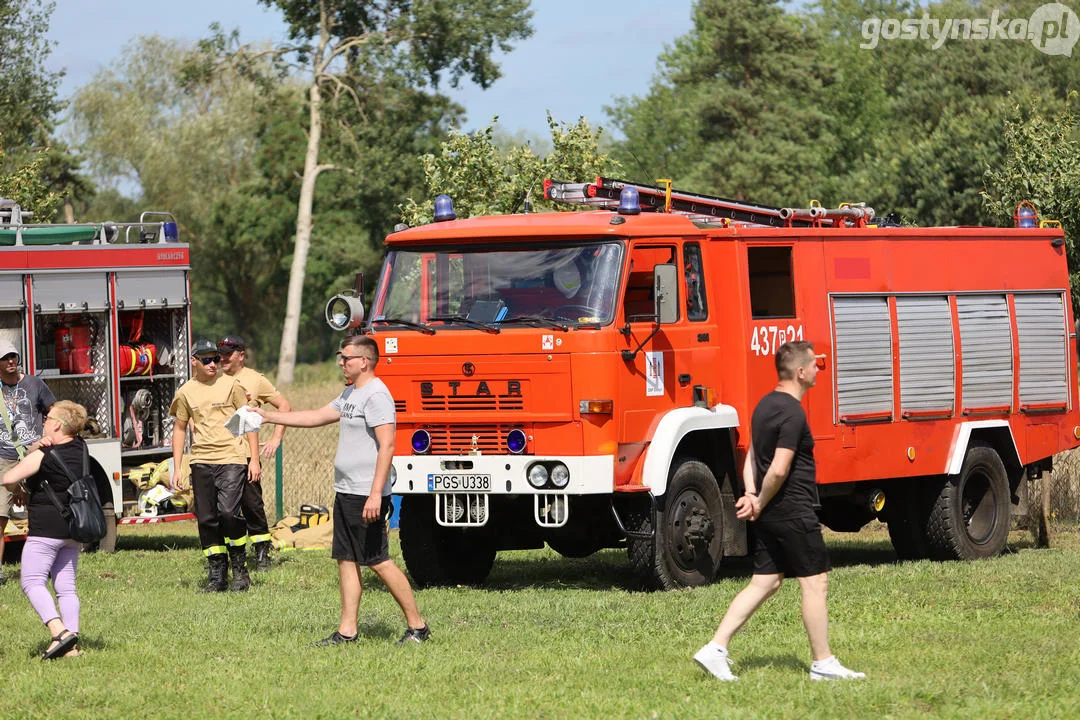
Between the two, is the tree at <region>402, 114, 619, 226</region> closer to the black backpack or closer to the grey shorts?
the grey shorts

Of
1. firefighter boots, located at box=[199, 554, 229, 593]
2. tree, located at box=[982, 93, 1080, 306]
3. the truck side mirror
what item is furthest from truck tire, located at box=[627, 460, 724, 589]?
tree, located at box=[982, 93, 1080, 306]

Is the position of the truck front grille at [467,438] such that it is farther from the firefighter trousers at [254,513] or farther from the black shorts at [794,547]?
the black shorts at [794,547]

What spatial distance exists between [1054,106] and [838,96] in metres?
33.1

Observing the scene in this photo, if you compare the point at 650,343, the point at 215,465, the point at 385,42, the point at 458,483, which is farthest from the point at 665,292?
the point at 385,42

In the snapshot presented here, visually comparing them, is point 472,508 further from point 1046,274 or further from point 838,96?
point 838,96

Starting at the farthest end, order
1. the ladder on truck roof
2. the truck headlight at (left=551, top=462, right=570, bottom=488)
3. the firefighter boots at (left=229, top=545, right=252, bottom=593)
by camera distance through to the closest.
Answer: the ladder on truck roof < the firefighter boots at (left=229, top=545, right=252, bottom=593) < the truck headlight at (left=551, top=462, right=570, bottom=488)

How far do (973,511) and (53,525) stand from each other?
28.5 feet

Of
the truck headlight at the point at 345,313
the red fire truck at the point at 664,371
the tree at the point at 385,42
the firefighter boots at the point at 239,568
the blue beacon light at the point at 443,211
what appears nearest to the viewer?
the red fire truck at the point at 664,371

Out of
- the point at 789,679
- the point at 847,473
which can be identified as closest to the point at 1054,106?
the point at 847,473

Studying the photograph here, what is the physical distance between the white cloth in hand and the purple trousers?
116 cm

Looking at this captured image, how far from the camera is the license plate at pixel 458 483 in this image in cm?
1188

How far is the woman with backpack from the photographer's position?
31.1 feet

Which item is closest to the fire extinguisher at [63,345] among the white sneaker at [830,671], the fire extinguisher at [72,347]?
the fire extinguisher at [72,347]

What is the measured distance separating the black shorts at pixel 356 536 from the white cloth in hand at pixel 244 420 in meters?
0.77
